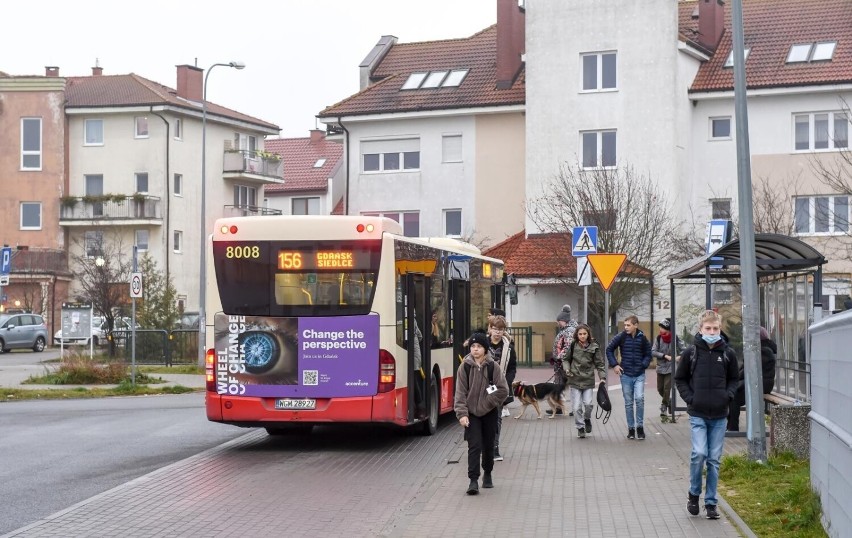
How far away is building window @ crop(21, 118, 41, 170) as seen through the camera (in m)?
68.4

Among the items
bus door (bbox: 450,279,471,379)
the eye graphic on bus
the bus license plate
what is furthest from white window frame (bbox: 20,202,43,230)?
the bus license plate

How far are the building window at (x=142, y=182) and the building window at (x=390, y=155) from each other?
18.5m

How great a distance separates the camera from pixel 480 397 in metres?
13.4

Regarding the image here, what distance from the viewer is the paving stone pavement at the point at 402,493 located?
1101 cm

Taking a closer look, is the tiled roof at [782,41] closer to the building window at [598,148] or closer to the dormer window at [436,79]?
the building window at [598,148]

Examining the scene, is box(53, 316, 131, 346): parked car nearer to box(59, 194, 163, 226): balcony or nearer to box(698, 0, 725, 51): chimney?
box(59, 194, 163, 226): balcony

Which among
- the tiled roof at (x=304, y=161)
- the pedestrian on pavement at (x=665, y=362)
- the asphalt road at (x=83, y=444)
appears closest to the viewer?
the asphalt road at (x=83, y=444)

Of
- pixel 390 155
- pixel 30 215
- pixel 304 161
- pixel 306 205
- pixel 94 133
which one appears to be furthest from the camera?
pixel 304 161

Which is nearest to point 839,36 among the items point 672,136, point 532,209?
point 672,136

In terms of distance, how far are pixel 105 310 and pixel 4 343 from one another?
9.33 m

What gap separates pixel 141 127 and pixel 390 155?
19.6 metres

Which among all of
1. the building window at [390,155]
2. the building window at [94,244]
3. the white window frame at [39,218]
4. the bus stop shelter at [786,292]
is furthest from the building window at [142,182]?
the bus stop shelter at [786,292]

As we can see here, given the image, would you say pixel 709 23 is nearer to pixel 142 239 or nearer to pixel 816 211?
pixel 816 211

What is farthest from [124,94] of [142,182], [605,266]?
[605,266]
